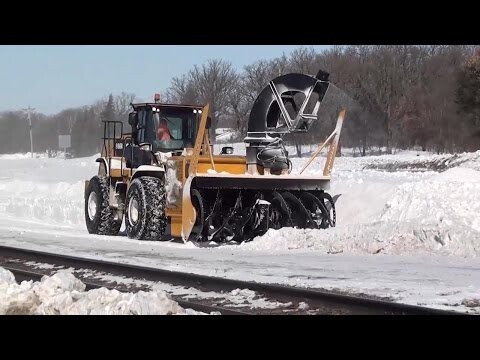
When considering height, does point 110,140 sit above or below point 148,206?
above

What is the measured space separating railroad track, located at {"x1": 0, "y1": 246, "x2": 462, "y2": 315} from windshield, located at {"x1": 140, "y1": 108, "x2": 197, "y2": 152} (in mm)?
3930

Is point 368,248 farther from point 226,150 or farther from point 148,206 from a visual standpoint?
point 226,150

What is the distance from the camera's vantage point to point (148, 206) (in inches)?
625

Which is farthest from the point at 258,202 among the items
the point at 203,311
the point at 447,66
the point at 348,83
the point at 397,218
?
the point at 447,66

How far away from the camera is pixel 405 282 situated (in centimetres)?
1033

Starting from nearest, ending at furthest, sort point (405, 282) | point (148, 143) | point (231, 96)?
point (405, 282) < point (148, 143) < point (231, 96)

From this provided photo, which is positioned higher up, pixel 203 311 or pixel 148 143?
pixel 148 143

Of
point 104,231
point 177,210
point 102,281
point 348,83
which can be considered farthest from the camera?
point 348,83

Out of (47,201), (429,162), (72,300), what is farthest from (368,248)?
(429,162)

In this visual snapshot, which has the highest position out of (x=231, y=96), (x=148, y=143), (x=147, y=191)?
(x=231, y=96)

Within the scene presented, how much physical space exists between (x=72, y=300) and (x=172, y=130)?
8.85 meters

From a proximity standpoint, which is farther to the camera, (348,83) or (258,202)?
(348,83)
